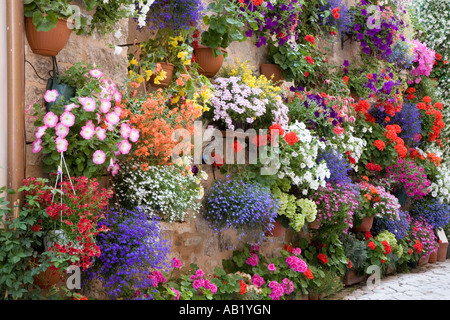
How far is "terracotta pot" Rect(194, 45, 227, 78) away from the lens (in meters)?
4.52

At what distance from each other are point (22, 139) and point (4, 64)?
1.44ft

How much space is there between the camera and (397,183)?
685 centimetres

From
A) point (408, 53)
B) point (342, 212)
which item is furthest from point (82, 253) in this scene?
point (408, 53)

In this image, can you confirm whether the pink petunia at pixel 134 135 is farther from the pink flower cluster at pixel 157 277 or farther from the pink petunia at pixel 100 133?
the pink flower cluster at pixel 157 277

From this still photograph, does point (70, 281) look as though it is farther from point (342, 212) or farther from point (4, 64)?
point (342, 212)

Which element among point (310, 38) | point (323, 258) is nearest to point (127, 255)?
point (323, 258)

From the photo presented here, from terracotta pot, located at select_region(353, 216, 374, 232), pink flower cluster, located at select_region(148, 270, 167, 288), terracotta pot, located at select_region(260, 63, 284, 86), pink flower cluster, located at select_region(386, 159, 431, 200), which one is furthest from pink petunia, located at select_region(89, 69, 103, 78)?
pink flower cluster, located at select_region(386, 159, 431, 200)

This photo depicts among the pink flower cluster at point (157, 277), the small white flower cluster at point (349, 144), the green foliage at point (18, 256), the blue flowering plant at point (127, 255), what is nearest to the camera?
the green foliage at point (18, 256)

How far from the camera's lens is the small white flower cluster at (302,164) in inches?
193

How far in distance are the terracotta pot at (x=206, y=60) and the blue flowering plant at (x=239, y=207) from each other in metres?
1.03

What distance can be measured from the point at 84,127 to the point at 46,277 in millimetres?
887

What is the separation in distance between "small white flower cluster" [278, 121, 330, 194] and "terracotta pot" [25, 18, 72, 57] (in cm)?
249

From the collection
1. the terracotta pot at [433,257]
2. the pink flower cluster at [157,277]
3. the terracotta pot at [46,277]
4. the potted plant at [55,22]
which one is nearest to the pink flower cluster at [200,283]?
the pink flower cluster at [157,277]

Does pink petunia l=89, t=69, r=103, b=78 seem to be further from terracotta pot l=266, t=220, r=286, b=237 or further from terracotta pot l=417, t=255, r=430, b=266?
terracotta pot l=417, t=255, r=430, b=266
